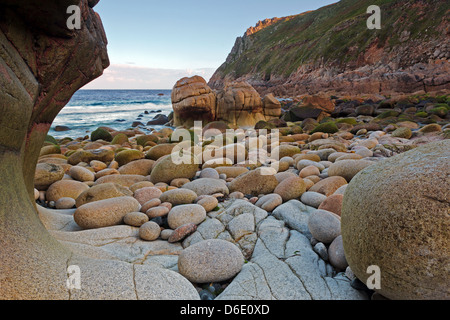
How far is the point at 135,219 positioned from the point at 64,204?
1.51 metres

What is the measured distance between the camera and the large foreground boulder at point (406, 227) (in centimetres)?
163

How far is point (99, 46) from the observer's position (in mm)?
2828

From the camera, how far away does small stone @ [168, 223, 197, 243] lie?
10.3ft

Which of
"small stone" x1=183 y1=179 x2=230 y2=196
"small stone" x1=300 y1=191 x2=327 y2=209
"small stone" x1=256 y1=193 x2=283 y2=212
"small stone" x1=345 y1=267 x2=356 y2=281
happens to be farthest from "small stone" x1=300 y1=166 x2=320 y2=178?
"small stone" x1=345 y1=267 x2=356 y2=281

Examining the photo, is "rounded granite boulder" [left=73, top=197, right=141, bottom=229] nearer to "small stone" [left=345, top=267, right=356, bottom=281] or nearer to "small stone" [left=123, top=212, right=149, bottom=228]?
"small stone" [left=123, top=212, right=149, bottom=228]

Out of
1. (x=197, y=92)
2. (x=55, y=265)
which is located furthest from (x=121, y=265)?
(x=197, y=92)

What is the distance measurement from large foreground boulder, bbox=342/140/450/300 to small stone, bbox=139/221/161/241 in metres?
2.09

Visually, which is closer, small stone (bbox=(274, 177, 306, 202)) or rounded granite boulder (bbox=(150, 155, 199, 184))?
small stone (bbox=(274, 177, 306, 202))

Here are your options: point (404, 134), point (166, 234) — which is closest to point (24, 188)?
point (166, 234)

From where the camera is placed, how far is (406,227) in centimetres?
169

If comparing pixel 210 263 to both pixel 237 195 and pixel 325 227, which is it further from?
pixel 237 195

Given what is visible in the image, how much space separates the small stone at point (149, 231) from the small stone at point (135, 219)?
0.19m
